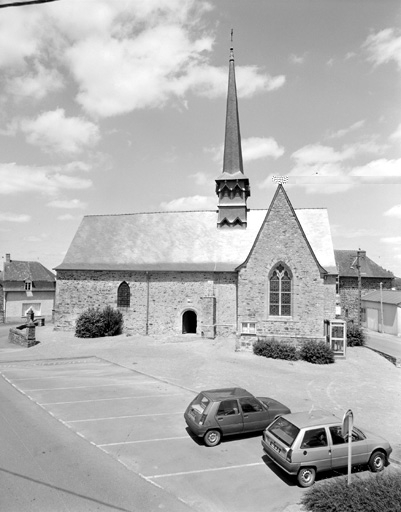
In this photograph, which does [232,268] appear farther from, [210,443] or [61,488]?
[61,488]

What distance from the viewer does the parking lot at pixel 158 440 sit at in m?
7.78

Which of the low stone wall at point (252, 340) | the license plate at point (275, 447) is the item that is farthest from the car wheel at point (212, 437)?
the low stone wall at point (252, 340)

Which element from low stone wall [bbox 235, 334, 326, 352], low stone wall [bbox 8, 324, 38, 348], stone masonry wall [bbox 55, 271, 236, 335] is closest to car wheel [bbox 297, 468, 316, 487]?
low stone wall [bbox 235, 334, 326, 352]

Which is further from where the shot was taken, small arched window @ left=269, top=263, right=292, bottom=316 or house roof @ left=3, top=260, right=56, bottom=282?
house roof @ left=3, top=260, right=56, bottom=282

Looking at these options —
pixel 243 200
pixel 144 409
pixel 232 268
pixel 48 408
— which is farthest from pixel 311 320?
pixel 48 408

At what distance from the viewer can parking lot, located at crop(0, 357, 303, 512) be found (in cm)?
778

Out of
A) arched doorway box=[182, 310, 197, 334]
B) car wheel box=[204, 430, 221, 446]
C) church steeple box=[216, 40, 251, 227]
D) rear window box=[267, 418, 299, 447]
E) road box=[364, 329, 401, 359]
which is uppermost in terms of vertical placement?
church steeple box=[216, 40, 251, 227]

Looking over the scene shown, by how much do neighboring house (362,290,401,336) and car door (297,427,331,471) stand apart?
2865 centimetres

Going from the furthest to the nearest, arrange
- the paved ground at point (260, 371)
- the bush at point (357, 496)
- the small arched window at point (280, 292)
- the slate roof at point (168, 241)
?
the slate roof at point (168, 241), the small arched window at point (280, 292), the paved ground at point (260, 371), the bush at point (357, 496)

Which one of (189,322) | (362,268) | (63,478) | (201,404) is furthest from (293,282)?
(362,268)

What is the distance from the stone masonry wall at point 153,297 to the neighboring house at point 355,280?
18930mm

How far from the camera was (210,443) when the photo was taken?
9.88 m

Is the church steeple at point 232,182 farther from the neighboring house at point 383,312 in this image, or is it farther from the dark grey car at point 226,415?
the dark grey car at point 226,415

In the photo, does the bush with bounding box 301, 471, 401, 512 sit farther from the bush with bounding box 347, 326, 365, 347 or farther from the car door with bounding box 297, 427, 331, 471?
the bush with bounding box 347, 326, 365, 347
